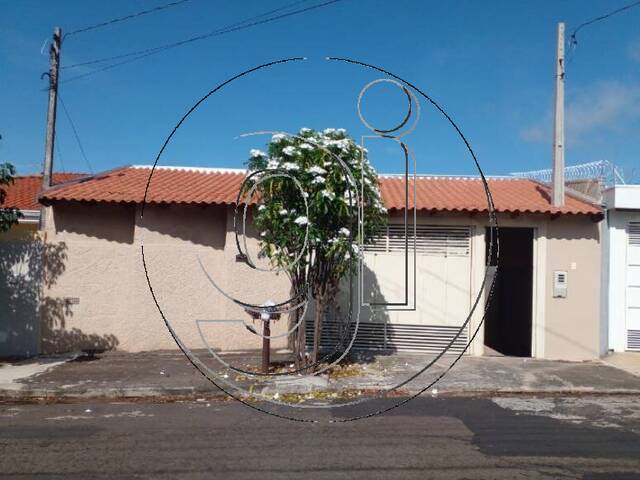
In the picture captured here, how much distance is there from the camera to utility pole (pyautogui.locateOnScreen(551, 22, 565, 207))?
9.30 m

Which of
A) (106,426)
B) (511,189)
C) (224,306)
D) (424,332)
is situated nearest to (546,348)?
(424,332)

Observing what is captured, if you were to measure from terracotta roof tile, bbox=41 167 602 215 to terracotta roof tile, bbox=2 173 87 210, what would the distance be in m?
4.14

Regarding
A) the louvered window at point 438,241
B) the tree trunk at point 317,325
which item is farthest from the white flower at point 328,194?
the louvered window at point 438,241

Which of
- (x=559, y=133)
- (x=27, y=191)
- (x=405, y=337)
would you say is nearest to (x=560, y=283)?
(x=559, y=133)

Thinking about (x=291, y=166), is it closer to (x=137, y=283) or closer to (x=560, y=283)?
(x=137, y=283)

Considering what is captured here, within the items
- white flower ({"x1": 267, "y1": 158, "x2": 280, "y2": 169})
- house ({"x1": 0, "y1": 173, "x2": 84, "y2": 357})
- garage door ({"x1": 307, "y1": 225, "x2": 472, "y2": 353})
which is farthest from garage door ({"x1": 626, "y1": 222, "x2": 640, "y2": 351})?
house ({"x1": 0, "y1": 173, "x2": 84, "y2": 357})

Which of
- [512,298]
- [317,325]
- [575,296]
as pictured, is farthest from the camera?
[512,298]

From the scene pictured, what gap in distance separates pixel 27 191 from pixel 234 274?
1025cm

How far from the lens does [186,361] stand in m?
8.52

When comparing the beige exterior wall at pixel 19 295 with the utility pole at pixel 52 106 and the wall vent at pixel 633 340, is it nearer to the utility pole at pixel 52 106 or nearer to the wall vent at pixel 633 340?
the utility pole at pixel 52 106

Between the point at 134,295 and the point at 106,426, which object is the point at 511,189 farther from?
the point at 106,426

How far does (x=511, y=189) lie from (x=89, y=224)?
8.76 meters

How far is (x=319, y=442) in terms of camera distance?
15.6 feet

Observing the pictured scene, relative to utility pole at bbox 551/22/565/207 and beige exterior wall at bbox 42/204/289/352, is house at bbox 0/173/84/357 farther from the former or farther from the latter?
utility pole at bbox 551/22/565/207
